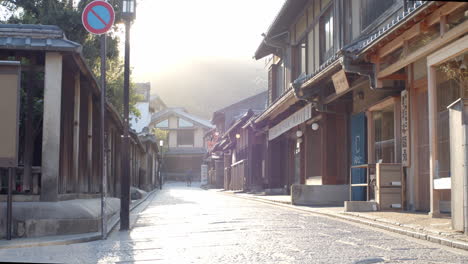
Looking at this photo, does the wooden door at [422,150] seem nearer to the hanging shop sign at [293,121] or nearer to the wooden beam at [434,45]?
the wooden beam at [434,45]

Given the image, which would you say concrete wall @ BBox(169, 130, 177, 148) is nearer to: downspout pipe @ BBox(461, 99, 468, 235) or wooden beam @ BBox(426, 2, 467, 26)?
wooden beam @ BBox(426, 2, 467, 26)

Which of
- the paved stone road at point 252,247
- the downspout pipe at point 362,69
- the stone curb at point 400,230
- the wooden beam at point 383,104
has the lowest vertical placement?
the paved stone road at point 252,247

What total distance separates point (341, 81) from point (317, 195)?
461cm

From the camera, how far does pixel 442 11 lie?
924 cm

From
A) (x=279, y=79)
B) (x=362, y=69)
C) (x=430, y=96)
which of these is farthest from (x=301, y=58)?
(x=430, y=96)

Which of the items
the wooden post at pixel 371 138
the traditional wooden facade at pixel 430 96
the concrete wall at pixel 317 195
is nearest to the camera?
the traditional wooden facade at pixel 430 96

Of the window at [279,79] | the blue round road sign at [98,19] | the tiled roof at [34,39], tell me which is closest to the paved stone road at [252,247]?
the tiled roof at [34,39]

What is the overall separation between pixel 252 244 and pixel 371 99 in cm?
900

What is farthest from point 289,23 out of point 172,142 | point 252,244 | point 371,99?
point 172,142

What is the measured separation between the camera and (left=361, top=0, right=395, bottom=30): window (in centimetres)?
1494

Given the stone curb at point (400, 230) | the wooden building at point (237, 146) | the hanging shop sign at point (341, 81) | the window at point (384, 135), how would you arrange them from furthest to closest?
the wooden building at point (237, 146) < the window at point (384, 135) < the hanging shop sign at point (341, 81) < the stone curb at point (400, 230)

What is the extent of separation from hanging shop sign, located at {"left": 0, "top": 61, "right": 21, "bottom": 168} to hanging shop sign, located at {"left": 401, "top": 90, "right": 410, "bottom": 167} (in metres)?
8.20

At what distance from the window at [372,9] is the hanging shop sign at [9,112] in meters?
9.48

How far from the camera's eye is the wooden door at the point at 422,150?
12.4m
